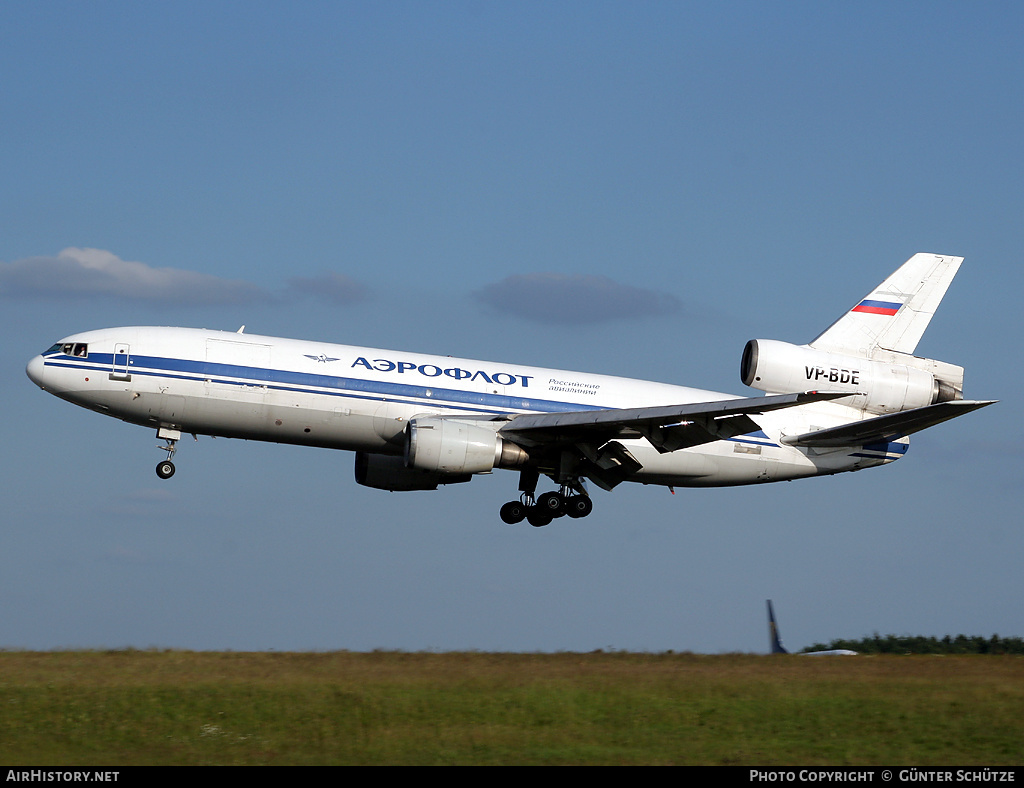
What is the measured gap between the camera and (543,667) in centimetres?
2408

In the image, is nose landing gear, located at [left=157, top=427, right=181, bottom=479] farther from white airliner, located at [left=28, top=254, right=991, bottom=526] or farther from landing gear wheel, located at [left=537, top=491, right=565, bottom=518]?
landing gear wheel, located at [left=537, top=491, right=565, bottom=518]

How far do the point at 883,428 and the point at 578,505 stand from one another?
984 cm

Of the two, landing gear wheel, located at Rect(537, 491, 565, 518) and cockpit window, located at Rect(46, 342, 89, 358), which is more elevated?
cockpit window, located at Rect(46, 342, 89, 358)

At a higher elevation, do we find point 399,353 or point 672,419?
point 399,353

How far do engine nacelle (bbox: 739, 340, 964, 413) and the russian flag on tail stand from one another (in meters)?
2.10

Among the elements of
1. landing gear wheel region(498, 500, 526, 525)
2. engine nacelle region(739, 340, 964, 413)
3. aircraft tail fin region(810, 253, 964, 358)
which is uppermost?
aircraft tail fin region(810, 253, 964, 358)

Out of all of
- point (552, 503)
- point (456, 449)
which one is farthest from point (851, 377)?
point (456, 449)

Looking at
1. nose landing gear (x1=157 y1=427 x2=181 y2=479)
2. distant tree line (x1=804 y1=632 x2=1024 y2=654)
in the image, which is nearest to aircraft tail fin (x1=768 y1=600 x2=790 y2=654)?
distant tree line (x1=804 y1=632 x2=1024 y2=654)

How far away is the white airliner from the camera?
32188 millimetres

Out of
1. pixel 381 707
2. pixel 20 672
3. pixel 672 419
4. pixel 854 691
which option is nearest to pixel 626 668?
pixel 854 691

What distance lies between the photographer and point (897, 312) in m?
39.1
